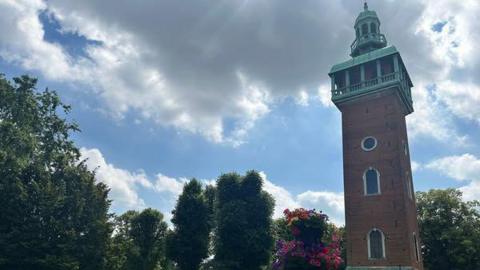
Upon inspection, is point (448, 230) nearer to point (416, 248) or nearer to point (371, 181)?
→ point (416, 248)

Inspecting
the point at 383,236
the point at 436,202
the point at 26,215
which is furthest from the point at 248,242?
the point at 436,202

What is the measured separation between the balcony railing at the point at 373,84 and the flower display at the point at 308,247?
39.1 ft

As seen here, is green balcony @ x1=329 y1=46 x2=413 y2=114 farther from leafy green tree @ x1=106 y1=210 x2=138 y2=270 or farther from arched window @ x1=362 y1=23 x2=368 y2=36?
leafy green tree @ x1=106 y1=210 x2=138 y2=270

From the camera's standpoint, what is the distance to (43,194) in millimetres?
31359

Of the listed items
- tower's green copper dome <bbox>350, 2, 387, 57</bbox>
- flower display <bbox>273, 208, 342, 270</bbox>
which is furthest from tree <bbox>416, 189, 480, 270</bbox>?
flower display <bbox>273, 208, 342, 270</bbox>

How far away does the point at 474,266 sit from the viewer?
122ft

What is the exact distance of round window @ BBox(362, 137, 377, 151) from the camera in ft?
97.2

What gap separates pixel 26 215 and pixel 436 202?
38.7m

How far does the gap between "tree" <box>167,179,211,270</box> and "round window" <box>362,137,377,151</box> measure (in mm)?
15119

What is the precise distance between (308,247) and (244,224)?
30.5 feet

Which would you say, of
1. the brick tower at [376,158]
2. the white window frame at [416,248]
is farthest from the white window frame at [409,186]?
the white window frame at [416,248]

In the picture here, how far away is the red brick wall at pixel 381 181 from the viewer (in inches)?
1046

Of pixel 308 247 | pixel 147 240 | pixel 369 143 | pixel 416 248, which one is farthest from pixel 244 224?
pixel 147 240

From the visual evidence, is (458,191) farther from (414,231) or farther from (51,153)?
(51,153)
